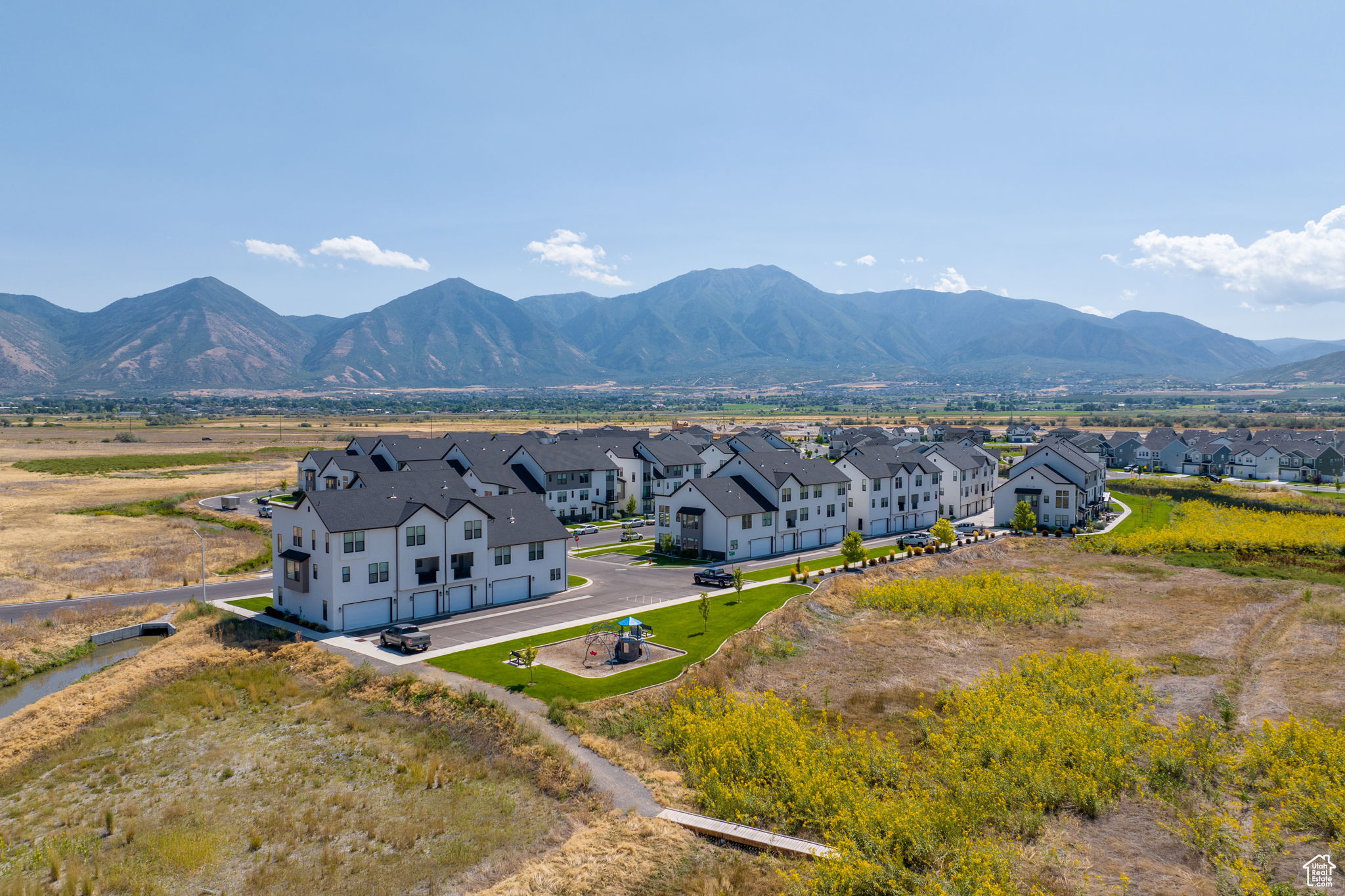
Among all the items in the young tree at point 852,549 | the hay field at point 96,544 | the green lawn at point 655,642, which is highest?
the young tree at point 852,549

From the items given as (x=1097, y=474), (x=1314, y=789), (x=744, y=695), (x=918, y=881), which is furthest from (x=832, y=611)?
(x=1097, y=474)

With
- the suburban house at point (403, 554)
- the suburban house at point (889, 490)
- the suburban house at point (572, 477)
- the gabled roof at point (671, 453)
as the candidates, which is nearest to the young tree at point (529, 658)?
the suburban house at point (403, 554)

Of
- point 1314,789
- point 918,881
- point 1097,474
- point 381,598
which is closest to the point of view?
point 918,881

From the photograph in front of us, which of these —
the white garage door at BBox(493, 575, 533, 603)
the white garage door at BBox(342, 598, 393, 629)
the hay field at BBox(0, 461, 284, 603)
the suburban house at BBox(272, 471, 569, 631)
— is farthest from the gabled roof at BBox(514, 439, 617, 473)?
the white garage door at BBox(342, 598, 393, 629)

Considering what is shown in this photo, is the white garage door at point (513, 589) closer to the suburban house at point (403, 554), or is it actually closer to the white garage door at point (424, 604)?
the suburban house at point (403, 554)

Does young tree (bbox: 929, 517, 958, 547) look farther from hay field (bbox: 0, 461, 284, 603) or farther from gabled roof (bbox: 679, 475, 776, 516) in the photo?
hay field (bbox: 0, 461, 284, 603)

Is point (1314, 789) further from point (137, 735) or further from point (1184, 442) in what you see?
point (1184, 442)

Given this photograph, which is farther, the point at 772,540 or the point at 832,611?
the point at 772,540

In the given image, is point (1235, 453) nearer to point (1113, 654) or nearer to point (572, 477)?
point (1113, 654)
